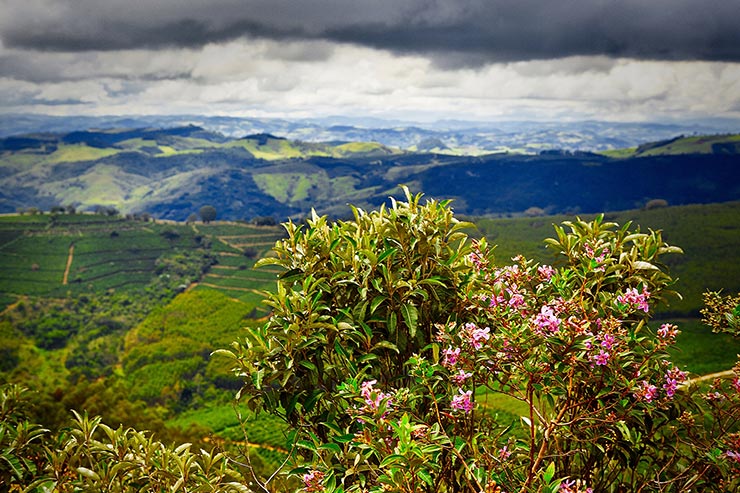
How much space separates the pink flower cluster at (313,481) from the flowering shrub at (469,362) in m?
0.02

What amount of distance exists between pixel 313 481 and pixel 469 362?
4.68 feet

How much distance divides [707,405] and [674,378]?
2.26 feet

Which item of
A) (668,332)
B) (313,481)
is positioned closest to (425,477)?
(313,481)

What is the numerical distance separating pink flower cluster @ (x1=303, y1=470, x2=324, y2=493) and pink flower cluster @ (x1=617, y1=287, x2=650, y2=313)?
8.59 feet

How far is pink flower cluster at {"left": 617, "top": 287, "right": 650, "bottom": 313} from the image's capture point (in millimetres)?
3955

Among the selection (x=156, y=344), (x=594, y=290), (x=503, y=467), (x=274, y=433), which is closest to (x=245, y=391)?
(x=503, y=467)

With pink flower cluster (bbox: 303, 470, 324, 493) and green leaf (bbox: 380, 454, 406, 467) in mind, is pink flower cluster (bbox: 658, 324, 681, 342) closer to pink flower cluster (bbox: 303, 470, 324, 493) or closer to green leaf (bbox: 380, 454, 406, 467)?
green leaf (bbox: 380, 454, 406, 467)

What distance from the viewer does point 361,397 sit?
3789 millimetres

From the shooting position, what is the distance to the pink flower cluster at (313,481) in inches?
147

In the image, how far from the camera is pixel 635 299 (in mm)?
3986

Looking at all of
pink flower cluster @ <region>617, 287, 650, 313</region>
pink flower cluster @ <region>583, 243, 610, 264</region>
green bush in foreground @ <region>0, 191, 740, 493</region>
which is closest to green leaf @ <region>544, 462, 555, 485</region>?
green bush in foreground @ <region>0, 191, 740, 493</region>

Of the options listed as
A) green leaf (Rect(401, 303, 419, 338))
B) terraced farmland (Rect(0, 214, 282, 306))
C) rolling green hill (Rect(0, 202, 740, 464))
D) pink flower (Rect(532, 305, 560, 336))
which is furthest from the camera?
terraced farmland (Rect(0, 214, 282, 306))

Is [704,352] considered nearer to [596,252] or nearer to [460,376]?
[596,252]

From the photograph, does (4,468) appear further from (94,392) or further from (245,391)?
(94,392)
